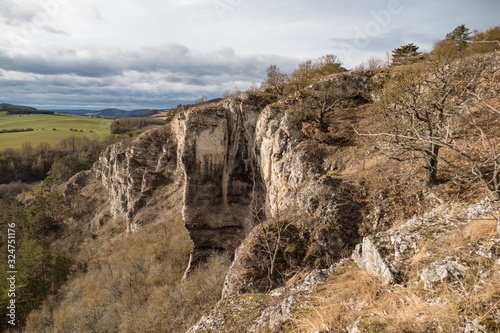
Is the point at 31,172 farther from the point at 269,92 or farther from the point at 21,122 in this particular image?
the point at 269,92

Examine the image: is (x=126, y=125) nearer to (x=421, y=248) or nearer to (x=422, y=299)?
(x=421, y=248)

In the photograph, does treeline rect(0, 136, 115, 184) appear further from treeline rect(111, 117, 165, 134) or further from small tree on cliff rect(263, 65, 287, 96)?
small tree on cliff rect(263, 65, 287, 96)

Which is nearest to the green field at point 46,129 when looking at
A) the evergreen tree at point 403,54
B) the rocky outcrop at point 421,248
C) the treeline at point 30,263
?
the treeline at point 30,263

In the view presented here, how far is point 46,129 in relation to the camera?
388ft

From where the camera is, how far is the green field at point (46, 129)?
94.9 metres

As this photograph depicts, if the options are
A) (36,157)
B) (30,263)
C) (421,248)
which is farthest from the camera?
(36,157)

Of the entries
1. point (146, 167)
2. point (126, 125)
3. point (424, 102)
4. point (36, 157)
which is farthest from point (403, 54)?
A: point (36, 157)

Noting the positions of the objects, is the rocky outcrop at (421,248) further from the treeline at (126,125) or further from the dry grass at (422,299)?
the treeline at (126,125)

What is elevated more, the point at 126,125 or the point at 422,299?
the point at 126,125

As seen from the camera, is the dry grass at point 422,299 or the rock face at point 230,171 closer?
the dry grass at point 422,299

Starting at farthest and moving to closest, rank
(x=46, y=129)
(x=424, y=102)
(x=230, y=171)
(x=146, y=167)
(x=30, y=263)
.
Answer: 1. (x=46, y=129)
2. (x=146, y=167)
3. (x=30, y=263)
4. (x=230, y=171)
5. (x=424, y=102)

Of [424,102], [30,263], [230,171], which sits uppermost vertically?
[424,102]

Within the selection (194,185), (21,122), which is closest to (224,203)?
(194,185)

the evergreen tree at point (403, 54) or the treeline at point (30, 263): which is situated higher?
the evergreen tree at point (403, 54)
